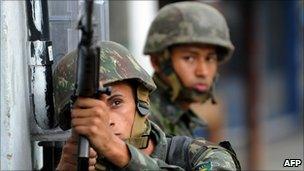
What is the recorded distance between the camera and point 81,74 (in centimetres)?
287

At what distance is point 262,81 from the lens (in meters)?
12.1

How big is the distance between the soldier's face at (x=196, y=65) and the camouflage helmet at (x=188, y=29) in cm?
6

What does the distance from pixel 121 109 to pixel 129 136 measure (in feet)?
0.36

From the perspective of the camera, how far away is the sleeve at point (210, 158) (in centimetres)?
340

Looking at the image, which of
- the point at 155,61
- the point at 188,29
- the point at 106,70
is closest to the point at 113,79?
the point at 106,70

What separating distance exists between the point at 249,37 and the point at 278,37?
2.23 m

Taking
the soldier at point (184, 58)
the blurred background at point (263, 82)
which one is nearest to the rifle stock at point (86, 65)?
the soldier at point (184, 58)

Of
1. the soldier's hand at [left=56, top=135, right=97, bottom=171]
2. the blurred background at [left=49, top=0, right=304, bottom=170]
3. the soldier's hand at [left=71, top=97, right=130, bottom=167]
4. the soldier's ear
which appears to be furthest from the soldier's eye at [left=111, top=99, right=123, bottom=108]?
the blurred background at [left=49, top=0, right=304, bottom=170]

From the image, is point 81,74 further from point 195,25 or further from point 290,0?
point 290,0

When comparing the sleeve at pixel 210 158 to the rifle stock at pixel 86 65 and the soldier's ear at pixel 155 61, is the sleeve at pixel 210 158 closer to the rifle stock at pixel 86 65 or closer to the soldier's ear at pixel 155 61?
the rifle stock at pixel 86 65

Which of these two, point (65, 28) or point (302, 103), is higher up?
point (65, 28)

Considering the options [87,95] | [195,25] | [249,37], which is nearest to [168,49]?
[195,25]

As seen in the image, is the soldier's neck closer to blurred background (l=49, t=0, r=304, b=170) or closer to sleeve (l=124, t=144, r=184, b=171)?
sleeve (l=124, t=144, r=184, b=171)

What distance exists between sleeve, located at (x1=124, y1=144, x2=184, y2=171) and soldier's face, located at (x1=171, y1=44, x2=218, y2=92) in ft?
7.14
